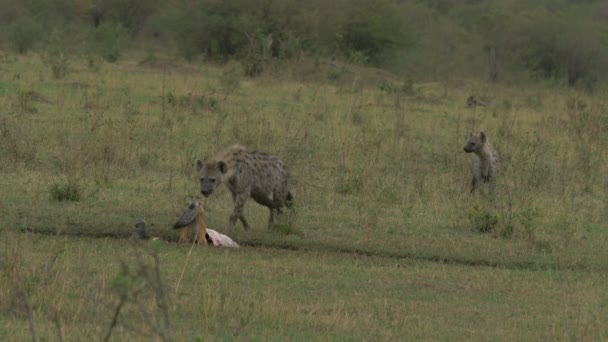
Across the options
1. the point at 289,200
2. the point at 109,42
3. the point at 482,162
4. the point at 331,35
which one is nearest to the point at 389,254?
the point at 289,200

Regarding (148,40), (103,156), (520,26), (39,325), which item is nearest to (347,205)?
(103,156)

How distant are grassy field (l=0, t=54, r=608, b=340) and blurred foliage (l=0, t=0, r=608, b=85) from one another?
7336 millimetres

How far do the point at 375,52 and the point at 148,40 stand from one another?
27.7 feet

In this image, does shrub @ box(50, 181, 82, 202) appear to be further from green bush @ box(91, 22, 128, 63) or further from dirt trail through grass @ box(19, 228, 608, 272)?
green bush @ box(91, 22, 128, 63)

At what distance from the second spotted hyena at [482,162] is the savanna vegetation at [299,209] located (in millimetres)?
288

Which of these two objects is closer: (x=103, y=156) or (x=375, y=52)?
(x=103, y=156)

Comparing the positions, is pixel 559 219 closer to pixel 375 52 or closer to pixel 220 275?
pixel 220 275

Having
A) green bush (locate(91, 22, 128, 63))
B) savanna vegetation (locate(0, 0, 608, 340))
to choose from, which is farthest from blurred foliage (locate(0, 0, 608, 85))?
savanna vegetation (locate(0, 0, 608, 340))

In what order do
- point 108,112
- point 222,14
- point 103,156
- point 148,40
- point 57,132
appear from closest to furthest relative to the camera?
point 103,156 → point 57,132 → point 108,112 → point 222,14 → point 148,40

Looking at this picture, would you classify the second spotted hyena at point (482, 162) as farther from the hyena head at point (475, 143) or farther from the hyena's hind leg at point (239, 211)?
the hyena's hind leg at point (239, 211)

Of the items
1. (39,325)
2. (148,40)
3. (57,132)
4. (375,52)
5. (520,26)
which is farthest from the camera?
(148,40)

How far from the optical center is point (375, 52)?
31719 millimetres

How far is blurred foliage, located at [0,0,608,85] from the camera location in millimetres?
28219

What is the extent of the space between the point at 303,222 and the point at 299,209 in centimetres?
49
